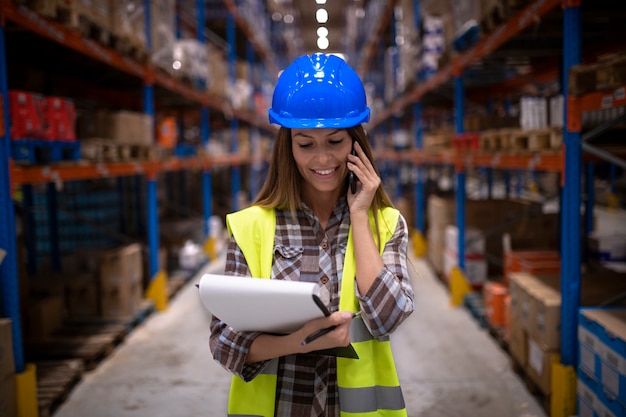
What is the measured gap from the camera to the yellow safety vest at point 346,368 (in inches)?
59.9

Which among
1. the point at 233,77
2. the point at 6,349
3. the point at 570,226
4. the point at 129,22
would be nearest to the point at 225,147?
the point at 233,77

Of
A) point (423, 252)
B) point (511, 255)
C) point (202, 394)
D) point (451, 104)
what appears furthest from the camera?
point (451, 104)

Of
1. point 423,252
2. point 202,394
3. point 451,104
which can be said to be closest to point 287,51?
point 451,104

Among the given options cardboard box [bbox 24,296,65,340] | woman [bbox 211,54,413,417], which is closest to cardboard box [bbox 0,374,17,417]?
cardboard box [bbox 24,296,65,340]

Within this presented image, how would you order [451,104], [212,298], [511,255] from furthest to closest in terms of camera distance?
1. [451,104]
2. [511,255]
3. [212,298]

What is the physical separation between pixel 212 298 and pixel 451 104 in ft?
31.5

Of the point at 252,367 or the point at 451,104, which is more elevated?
the point at 451,104

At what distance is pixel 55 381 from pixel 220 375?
43.6 inches

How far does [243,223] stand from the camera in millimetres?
1577

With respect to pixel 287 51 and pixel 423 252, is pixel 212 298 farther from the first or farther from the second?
pixel 287 51

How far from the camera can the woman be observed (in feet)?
4.95

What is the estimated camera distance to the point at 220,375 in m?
4.19

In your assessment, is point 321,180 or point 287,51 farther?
point 287,51

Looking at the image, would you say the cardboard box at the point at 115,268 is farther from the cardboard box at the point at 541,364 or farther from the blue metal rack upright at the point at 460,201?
the cardboard box at the point at 541,364
